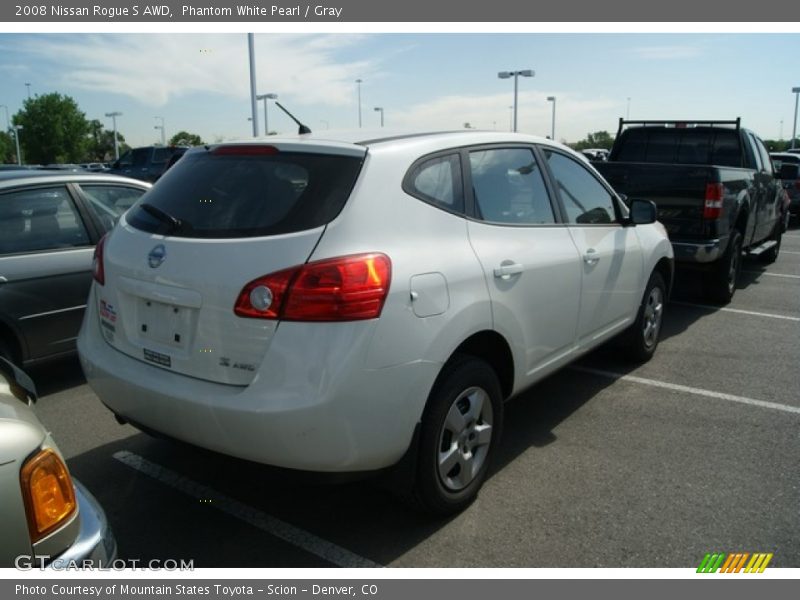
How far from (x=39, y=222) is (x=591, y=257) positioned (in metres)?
3.90

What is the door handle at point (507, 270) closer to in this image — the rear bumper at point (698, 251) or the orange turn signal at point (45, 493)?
the orange turn signal at point (45, 493)

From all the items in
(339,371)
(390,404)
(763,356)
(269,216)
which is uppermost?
(269,216)

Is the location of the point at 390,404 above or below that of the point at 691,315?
above

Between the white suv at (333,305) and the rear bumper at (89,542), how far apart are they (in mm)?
593

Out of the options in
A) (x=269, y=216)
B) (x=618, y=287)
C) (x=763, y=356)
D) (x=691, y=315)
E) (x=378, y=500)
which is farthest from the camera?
(x=691, y=315)

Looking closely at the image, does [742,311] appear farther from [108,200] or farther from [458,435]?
[108,200]

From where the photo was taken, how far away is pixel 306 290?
252 centimetres

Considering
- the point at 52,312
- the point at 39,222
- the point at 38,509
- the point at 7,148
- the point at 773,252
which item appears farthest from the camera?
the point at 7,148

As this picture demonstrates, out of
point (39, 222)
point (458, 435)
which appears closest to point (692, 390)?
point (458, 435)

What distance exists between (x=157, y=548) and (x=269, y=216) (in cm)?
156

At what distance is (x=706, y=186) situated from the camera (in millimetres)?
6793

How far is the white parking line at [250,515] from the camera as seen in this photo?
2883 mm

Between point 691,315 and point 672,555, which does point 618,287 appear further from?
point 691,315
